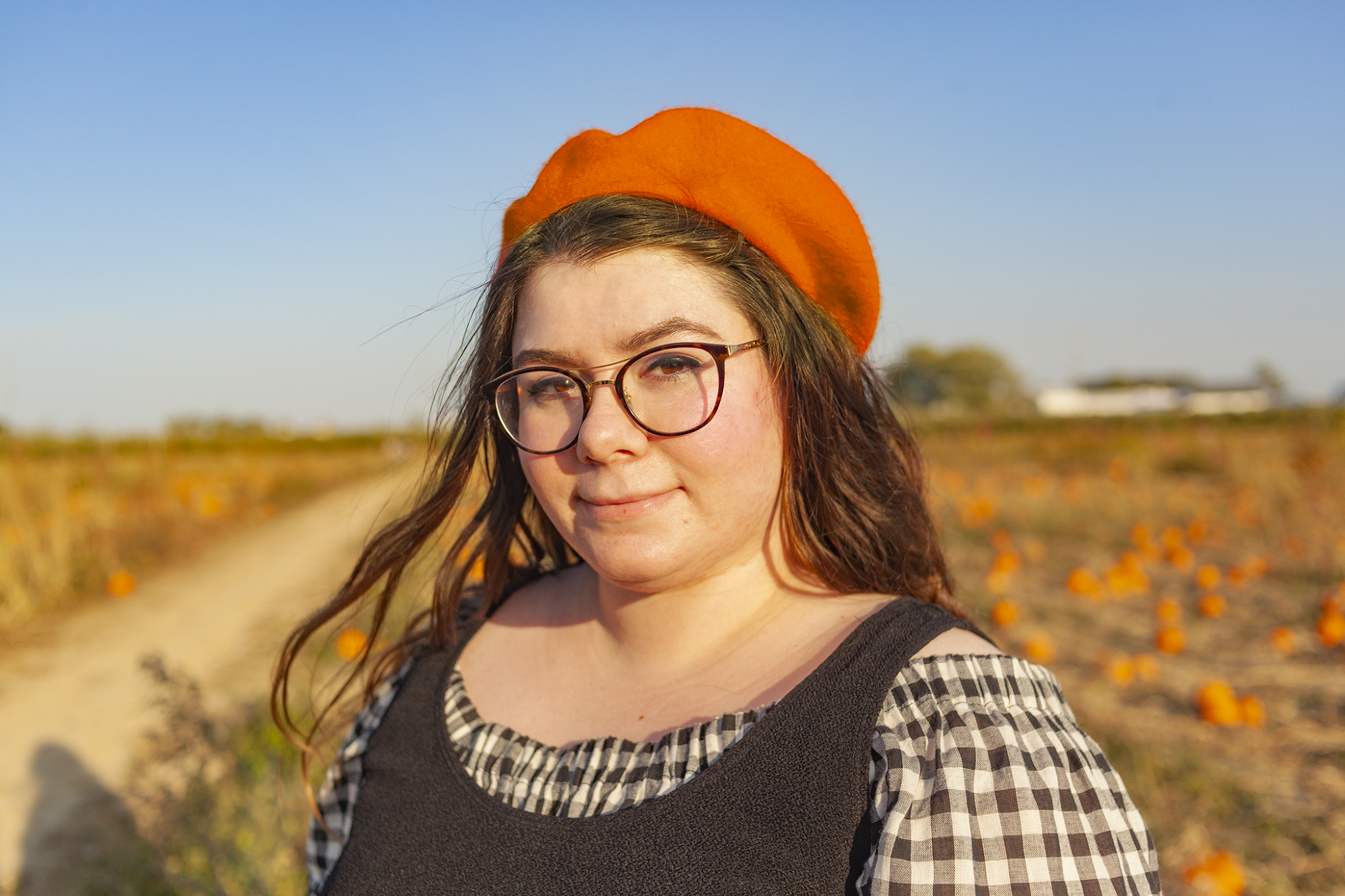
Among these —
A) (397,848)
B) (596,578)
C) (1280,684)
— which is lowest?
(1280,684)

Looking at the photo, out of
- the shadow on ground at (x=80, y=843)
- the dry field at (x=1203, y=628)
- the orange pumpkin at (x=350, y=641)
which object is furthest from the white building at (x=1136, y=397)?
the shadow on ground at (x=80, y=843)

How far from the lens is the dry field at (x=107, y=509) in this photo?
700cm

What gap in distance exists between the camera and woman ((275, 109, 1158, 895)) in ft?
3.63

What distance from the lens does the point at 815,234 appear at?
1.41m

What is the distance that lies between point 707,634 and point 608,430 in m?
0.41

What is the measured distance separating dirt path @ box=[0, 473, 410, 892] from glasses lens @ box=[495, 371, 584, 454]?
23.4 inches

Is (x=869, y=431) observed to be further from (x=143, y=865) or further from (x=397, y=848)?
(x=143, y=865)

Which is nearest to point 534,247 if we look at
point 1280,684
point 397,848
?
point 397,848

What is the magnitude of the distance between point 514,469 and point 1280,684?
15.0ft

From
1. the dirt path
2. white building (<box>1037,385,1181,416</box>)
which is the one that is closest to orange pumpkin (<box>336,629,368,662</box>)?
the dirt path

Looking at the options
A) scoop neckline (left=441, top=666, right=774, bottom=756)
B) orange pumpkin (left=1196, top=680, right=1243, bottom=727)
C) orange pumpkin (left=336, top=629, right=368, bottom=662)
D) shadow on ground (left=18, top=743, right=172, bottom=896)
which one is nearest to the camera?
scoop neckline (left=441, top=666, right=774, bottom=756)

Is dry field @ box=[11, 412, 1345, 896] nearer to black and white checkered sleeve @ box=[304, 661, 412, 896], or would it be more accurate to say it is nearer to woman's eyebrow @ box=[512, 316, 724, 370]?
black and white checkered sleeve @ box=[304, 661, 412, 896]

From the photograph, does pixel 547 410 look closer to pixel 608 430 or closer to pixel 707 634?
pixel 608 430

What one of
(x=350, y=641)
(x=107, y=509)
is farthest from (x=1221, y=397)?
(x=350, y=641)
